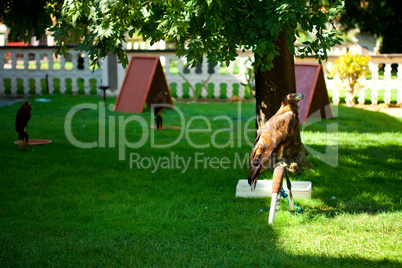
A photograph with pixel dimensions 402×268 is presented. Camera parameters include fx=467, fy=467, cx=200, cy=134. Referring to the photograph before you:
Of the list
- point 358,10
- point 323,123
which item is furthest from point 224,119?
point 358,10

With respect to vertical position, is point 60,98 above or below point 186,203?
above

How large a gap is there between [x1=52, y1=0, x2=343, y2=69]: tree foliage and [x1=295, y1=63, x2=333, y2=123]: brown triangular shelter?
217 inches

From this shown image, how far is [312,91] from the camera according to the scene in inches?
464

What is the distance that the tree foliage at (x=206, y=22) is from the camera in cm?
534

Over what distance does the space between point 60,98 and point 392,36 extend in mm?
17251

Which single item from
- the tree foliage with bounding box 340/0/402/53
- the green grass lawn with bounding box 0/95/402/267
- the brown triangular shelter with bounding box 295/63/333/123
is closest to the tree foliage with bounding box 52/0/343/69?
the green grass lawn with bounding box 0/95/402/267

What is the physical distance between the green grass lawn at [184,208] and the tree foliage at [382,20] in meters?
15.4

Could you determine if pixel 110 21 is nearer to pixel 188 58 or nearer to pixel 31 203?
pixel 188 58

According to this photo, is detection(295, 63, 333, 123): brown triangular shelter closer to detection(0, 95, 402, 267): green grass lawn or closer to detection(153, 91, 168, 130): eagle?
detection(0, 95, 402, 267): green grass lawn

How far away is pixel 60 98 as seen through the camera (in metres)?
16.1

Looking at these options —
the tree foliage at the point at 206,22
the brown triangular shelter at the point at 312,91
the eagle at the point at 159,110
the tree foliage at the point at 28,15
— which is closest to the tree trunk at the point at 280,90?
the tree foliage at the point at 206,22

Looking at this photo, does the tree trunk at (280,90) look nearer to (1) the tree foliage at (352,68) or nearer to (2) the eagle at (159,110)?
(2) the eagle at (159,110)

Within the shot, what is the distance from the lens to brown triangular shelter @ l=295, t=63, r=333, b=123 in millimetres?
11734

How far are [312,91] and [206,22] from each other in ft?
23.1
